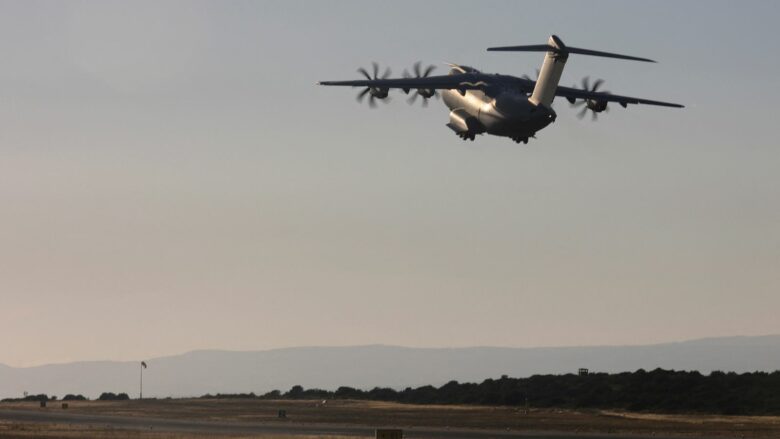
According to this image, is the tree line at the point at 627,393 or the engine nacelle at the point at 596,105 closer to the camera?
the engine nacelle at the point at 596,105

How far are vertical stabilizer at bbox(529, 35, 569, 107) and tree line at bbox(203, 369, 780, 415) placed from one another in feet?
126

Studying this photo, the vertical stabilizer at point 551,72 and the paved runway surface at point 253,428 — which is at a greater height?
the vertical stabilizer at point 551,72

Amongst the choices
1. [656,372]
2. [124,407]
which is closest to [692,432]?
[656,372]

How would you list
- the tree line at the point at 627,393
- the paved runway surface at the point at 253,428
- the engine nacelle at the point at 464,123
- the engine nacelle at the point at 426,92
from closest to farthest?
the paved runway surface at the point at 253,428, the engine nacelle at the point at 464,123, the engine nacelle at the point at 426,92, the tree line at the point at 627,393

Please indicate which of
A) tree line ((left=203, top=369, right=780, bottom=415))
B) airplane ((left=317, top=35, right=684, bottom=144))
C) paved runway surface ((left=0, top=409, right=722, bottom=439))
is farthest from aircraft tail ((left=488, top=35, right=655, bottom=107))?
tree line ((left=203, top=369, right=780, bottom=415))

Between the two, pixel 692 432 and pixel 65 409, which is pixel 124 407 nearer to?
pixel 65 409

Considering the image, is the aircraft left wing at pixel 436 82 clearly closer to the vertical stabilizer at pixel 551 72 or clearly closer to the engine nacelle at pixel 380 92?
the engine nacelle at pixel 380 92

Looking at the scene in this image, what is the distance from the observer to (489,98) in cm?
9381

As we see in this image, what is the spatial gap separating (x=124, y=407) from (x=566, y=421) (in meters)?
47.7

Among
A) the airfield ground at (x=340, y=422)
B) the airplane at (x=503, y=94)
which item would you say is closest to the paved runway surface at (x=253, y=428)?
the airfield ground at (x=340, y=422)

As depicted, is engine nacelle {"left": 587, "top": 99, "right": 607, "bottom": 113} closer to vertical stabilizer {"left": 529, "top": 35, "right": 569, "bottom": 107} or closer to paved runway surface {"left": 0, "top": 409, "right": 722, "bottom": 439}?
vertical stabilizer {"left": 529, "top": 35, "right": 569, "bottom": 107}

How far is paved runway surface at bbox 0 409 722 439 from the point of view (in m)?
88.8

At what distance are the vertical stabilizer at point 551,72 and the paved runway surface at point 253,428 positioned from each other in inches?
831

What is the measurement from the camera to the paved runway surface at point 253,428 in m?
88.8
